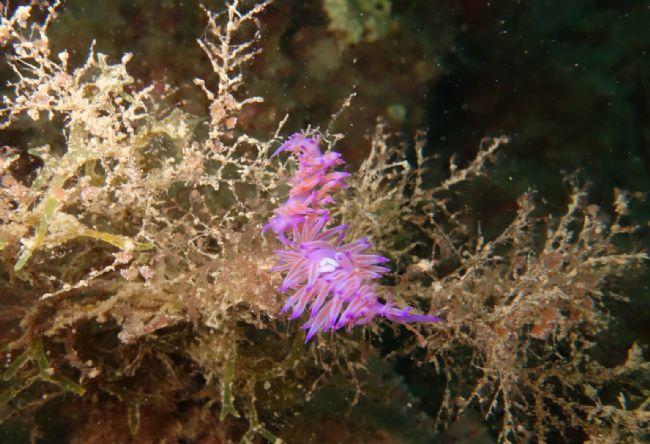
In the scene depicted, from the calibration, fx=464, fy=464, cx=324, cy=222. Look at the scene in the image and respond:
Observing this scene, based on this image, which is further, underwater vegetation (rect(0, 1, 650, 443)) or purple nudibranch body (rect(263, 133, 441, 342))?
underwater vegetation (rect(0, 1, 650, 443))

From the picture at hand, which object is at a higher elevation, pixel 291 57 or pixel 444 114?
pixel 444 114

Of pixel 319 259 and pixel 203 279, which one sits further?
pixel 203 279

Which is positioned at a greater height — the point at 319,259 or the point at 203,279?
the point at 319,259

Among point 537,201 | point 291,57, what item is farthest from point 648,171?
point 291,57

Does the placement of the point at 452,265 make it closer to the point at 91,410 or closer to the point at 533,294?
the point at 533,294

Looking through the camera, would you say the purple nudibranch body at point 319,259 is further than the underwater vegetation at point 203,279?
No
